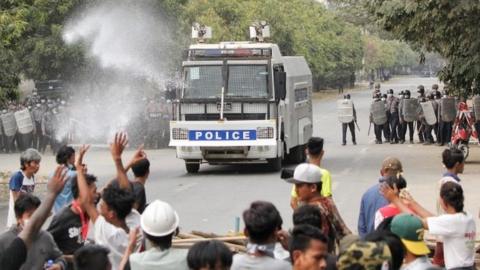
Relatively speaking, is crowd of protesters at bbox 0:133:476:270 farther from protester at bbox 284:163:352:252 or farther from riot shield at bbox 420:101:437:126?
riot shield at bbox 420:101:437:126

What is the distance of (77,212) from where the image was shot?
304 inches

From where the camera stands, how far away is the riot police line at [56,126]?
3250 cm

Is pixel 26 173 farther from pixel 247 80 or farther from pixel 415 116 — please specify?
pixel 415 116

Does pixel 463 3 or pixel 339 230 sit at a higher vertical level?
pixel 463 3

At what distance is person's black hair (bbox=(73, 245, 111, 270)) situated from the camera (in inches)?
225

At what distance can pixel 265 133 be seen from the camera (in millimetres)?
22500

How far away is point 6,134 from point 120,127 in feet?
12.1

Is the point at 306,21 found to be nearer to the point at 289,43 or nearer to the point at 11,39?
the point at 289,43

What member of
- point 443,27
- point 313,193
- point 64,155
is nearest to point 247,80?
point 443,27

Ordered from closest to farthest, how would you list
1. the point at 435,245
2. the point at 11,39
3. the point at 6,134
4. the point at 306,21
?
1. the point at 435,245
2. the point at 11,39
3. the point at 6,134
4. the point at 306,21

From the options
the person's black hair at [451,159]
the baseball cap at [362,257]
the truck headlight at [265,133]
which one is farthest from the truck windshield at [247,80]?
the baseball cap at [362,257]

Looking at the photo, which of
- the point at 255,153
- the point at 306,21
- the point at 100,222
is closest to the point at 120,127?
the point at 255,153

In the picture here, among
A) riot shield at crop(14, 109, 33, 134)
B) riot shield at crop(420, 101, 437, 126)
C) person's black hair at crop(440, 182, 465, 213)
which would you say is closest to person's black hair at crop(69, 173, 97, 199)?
person's black hair at crop(440, 182, 465, 213)

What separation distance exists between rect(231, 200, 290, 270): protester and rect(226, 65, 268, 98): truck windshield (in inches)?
662
